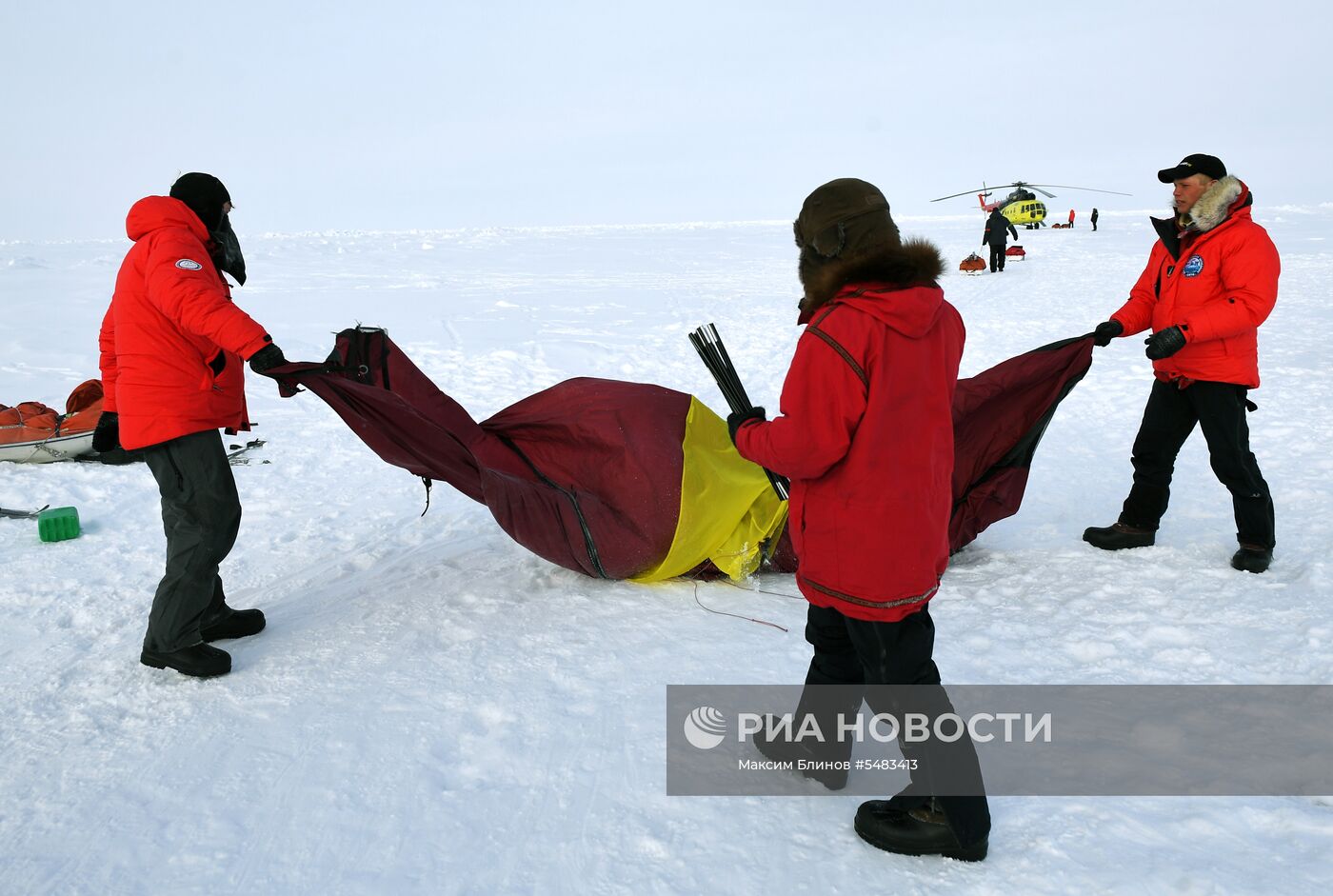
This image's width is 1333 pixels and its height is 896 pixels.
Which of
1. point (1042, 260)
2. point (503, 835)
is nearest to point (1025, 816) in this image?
point (503, 835)

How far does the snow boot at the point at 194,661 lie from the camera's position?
9.66ft

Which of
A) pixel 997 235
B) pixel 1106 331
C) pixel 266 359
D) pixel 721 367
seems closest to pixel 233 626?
pixel 266 359

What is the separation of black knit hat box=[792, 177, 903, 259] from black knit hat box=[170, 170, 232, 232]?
86.1 inches

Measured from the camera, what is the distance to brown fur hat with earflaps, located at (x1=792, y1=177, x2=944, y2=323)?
1.91 m

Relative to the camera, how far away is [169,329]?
2.92m

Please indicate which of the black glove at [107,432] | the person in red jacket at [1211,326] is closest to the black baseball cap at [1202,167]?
the person in red jacket at [1211,326]

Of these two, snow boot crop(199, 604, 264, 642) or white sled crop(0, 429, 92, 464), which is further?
white sled crop(0, 429, 92, 464)

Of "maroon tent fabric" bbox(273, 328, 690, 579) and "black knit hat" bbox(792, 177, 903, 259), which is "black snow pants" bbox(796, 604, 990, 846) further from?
"maroon tent fabric" bbox(273, 328, 690, 579)

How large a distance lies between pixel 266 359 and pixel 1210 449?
3544 millimetres

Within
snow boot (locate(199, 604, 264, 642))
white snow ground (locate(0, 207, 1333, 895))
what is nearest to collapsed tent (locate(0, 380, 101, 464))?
white snow ground (locate(0, 207, 1333, 895))

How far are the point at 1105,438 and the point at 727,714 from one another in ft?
15.0

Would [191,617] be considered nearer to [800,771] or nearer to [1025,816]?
[800,771]

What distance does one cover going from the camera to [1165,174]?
3719mm

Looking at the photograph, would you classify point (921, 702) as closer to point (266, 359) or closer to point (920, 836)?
point (920, 836)
